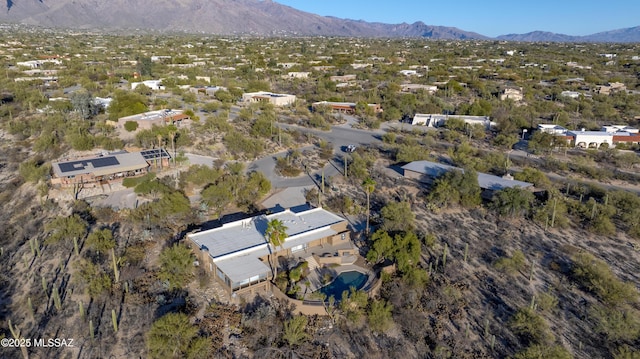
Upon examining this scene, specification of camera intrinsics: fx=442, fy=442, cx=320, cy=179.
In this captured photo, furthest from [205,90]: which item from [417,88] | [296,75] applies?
[417,88]

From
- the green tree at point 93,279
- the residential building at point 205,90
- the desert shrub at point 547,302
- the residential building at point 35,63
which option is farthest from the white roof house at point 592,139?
the residential building at point 35,63

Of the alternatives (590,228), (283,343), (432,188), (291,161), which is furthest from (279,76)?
(283,343)

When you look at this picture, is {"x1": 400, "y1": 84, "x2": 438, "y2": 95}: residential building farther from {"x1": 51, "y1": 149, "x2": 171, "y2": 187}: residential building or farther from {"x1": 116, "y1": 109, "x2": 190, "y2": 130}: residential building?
{"x1": 51, "y1": 149, "x2": 171, "y2": 187}: residential building

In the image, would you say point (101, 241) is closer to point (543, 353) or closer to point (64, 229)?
point (64, 229)

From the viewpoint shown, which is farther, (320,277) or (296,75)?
(296,75)

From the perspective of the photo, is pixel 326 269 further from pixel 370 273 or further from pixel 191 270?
pixel 191 270

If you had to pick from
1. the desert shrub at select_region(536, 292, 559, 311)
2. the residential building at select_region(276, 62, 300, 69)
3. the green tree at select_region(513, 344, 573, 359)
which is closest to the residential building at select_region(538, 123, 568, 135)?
the desert shrub at select_region(536, 292, 559, 311)
